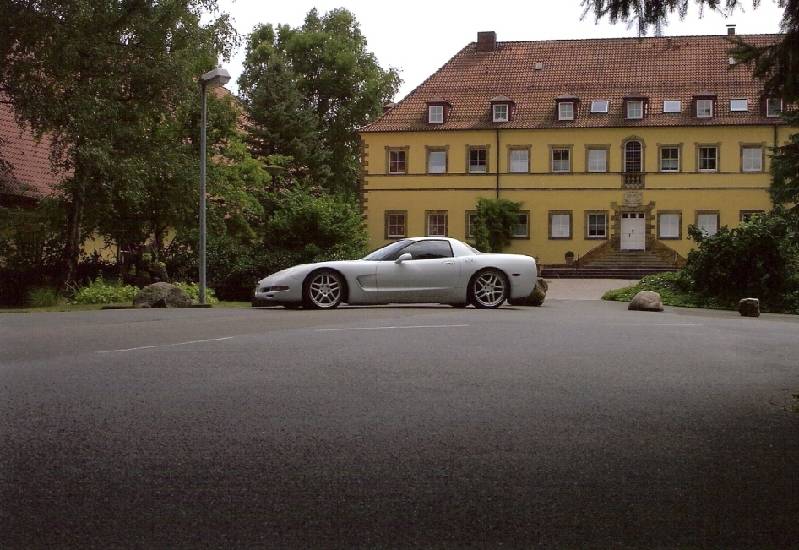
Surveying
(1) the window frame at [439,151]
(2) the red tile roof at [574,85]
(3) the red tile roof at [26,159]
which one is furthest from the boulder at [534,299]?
(2) the red tile roof at [574,85]

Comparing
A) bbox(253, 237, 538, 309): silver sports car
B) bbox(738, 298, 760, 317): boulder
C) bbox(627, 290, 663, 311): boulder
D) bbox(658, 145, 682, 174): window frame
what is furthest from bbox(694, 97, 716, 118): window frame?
bbox(253, 237, 538, 309): silver sports car

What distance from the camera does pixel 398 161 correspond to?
60.9m

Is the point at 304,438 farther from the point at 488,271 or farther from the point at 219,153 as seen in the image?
the point at 219,153

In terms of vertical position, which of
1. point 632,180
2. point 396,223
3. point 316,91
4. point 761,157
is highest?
point 316,91

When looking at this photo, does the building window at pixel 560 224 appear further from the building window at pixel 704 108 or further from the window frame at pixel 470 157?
the building window at pixel 704 108

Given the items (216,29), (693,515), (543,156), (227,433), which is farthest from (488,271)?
(543,156)

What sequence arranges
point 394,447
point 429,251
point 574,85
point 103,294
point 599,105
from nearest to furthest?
point 394,447, point 429,251, point 103,294, point 599,105, point 574,85

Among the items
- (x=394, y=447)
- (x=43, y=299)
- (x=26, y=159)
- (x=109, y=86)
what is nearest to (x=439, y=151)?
(x=26, y=159)

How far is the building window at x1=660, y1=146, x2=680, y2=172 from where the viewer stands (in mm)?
58688

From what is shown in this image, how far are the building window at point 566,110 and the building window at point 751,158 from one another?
9089 mm

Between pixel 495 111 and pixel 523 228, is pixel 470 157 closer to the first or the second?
pixel 495 111

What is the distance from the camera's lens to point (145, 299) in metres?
22.9

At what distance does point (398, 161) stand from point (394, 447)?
55.3 metres

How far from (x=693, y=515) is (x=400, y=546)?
1344mm
